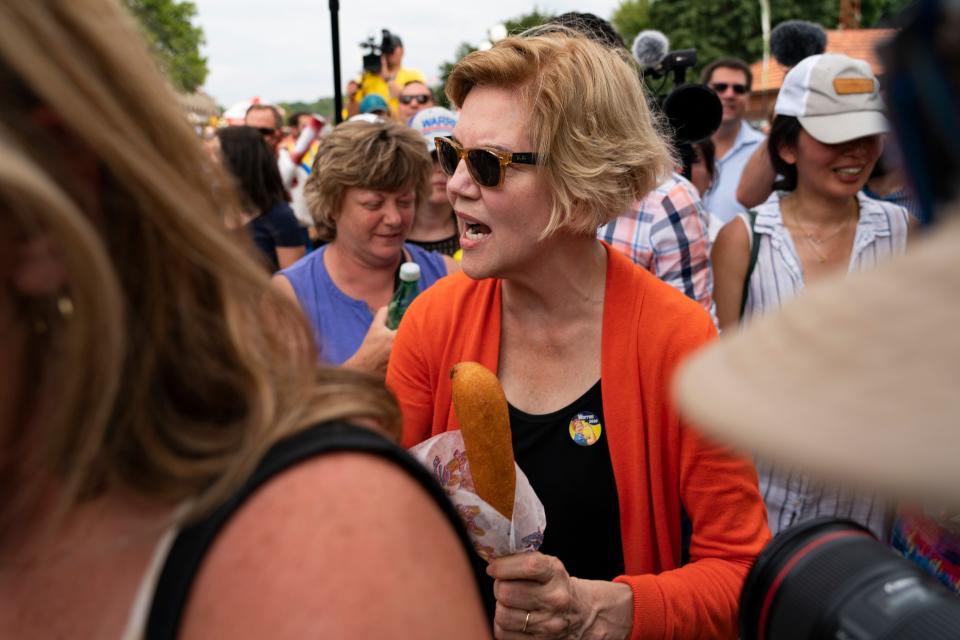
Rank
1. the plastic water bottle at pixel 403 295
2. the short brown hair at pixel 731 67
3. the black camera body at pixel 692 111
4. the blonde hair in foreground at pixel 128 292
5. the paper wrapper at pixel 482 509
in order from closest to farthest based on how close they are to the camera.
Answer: the blonde hair in foreground at pixel 128 292
the paper wrapper at pixel 482 509
the plastic water bottle at pixel 403 295
the black camera body at pixel 692 111
the short brown hair at pixel 731 67

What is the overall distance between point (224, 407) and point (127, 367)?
0.12 m

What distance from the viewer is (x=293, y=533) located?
0.80m

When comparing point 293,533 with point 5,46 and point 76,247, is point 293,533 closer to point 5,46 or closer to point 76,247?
point 76,247

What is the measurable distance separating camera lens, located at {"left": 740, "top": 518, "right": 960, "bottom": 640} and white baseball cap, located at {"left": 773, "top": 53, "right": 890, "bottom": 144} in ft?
7.34

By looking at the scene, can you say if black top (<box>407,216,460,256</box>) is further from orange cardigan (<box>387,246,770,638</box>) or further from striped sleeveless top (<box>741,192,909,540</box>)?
orange cardigan (<box>387,246,770,638</box>)

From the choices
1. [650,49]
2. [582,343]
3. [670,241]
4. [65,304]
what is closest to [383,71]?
[650,49]

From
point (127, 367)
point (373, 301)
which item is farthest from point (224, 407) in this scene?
point (373, 301)

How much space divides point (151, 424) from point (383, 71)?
8.38 meters

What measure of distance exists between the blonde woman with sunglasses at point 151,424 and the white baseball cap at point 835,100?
273cm

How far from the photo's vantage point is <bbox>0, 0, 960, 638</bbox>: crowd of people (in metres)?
0.78

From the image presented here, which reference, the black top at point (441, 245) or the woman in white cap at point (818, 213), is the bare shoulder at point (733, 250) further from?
the black top at point (441, 245)

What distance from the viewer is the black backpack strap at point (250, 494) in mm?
794

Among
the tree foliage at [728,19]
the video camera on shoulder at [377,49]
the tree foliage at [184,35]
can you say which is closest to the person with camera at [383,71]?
the video camera on shoulder at [377,49]

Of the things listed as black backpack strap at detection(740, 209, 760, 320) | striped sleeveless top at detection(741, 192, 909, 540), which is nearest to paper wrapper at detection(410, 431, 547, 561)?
striped sleeveless top at detection(741, 192, 909, 540)
